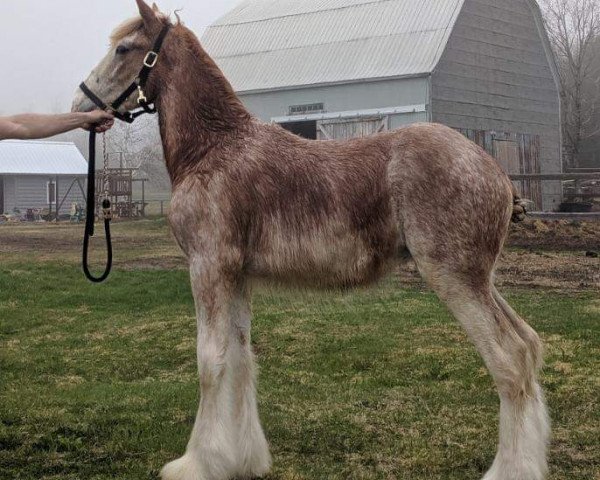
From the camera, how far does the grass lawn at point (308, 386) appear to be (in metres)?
4.83

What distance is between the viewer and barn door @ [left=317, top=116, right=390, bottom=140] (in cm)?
2139

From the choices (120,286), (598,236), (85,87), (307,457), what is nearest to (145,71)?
(85,87)

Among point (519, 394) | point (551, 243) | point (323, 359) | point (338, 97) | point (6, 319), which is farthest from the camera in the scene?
point (338, 97)

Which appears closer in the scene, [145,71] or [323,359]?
[145,71]

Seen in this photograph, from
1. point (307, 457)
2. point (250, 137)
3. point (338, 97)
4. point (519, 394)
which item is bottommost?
point (307, 457)

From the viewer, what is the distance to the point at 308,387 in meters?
6.76

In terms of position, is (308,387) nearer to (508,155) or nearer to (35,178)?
(508,155)

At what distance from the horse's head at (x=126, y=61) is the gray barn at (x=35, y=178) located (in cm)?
3914

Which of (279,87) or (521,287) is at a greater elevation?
(279,87)

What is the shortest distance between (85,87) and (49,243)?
18.9 meters

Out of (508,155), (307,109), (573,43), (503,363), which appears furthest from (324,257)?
(573,43)

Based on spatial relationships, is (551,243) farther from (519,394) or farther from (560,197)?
(519,394)

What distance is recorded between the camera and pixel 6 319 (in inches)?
415

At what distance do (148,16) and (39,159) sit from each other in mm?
43611
